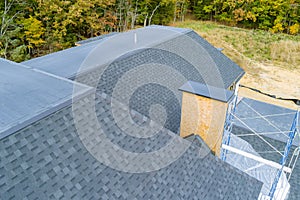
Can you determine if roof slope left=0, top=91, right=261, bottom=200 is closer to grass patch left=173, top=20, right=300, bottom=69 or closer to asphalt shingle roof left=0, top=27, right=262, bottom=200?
asphalt shingle roof left=0, top=27, right=262, bottom=200

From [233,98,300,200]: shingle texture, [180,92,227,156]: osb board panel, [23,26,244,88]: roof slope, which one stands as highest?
[23,26,244,88]: roof slope

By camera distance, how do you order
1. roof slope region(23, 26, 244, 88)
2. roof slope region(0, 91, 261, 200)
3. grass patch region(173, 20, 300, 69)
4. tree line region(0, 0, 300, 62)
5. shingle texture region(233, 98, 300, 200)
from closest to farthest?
roof slope region(0, 91, 261, 200) → roof slope region(23, 26, 244, 88) → shingle texture region(233, 98, 300, 200) → tree line region(0, 0, 300, 62) → grass patch region(173, 20, 300, 69)

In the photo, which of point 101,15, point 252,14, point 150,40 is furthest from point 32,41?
point 252,14

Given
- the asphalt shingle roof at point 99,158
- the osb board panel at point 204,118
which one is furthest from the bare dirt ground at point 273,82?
the asphalt shingle roof at point 99,158

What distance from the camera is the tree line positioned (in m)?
22.6

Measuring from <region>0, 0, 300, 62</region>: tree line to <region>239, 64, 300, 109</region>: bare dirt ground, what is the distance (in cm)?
1482

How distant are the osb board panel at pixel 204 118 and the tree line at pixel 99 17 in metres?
18.1

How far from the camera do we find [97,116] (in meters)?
5.23

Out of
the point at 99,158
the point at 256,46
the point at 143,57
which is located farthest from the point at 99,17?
the point at 99,158

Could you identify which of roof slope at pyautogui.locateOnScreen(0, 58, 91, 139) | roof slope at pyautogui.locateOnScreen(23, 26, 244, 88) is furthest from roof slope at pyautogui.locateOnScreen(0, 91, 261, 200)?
roof slope at pyautogui.locateOnScreen(23, 26, 244, 88)

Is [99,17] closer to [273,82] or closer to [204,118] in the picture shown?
[273,82]

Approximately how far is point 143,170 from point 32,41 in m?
22.1

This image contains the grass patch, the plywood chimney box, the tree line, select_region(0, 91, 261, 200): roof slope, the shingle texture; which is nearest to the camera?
select_region(0, 91, 261, 200): roof slope

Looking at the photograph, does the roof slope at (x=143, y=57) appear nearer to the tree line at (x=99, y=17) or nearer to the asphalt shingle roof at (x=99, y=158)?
the asphalt shingle roof at (x=99, y=158)
